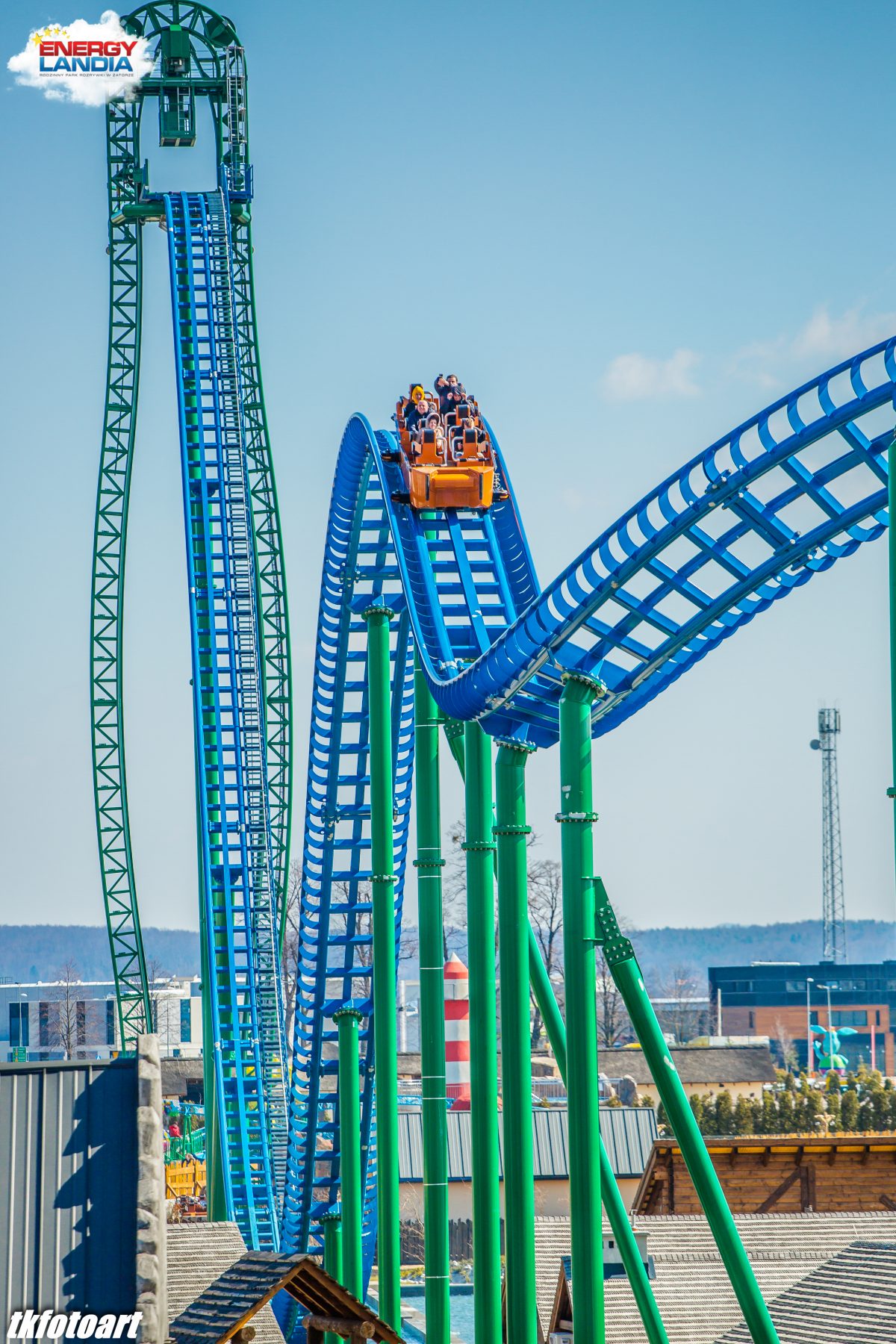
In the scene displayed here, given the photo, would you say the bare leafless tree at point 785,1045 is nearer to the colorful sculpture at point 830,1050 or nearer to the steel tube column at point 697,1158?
the colorful sculpture at point 830,1050

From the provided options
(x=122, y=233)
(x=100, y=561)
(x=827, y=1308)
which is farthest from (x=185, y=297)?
(x=827, y=1308)

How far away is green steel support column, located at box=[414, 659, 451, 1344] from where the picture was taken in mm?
14969

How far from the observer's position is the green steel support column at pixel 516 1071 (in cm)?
1262

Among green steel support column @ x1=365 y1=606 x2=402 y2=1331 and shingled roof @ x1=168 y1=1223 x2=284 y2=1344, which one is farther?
green steel support column @ x1=365 y1=606 x2=402 y2=1331

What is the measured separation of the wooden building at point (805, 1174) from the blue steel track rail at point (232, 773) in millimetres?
4643

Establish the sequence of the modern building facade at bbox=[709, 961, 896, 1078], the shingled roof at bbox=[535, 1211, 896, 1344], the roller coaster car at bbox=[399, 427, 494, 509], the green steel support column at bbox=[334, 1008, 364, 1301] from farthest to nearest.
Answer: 1. the modern building facade at bbox=[709, 961, 896, 1078]
2. the green steel support column at bbox=[334, 1008, 364, 1301]
3. the roller coaster car at bbox=[399, 427, 494, 509]
4. the shingled roof at bbox=[535, 1211, 896, 1344]

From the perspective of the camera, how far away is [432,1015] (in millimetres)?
15961

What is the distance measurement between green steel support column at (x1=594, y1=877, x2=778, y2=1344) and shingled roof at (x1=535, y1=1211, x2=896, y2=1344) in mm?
4065

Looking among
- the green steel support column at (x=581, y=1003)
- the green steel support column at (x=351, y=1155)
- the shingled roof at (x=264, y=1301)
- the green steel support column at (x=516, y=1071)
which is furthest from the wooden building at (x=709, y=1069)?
the shingled roof at (x=264, y=1301)

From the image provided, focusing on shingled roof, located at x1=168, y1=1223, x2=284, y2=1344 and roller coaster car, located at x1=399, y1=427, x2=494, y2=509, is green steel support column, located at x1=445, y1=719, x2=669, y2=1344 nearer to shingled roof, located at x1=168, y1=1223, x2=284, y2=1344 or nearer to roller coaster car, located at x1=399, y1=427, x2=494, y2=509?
shingled roof, located at x1=168, y1=1223, x2=284, y2=1344

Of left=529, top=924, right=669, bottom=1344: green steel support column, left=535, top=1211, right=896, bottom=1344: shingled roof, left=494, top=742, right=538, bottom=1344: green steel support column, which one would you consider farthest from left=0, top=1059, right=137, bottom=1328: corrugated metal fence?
left=535, top=1211, right=896, bottom=1344: shingled roof

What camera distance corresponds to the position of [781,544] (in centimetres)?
1102

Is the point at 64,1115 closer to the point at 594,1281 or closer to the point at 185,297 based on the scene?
the point at 594,1281

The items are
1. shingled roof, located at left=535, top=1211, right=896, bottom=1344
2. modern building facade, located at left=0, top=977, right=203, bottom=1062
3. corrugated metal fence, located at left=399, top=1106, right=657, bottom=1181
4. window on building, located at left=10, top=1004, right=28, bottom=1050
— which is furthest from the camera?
window on building, located at left=10, top=1004, right=28, bottom=1050
